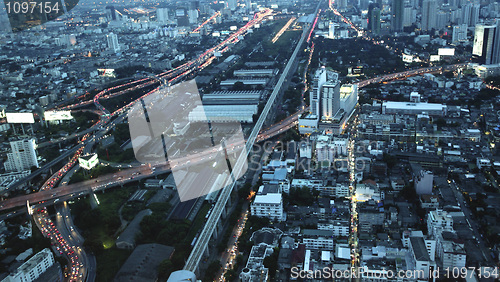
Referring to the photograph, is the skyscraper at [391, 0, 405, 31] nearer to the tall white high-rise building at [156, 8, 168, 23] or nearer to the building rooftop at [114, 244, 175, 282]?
the tall white high-rise building at [156, 8, 168, 23]

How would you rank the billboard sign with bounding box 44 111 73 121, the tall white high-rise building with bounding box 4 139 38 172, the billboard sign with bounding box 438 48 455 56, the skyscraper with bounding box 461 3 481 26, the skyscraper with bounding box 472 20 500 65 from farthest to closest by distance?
the skyscraper with bounding box 461 3 481 26, the billboard sign with bounding box 438 48 455 56, the skyscraper with bounding box 472 20 500 65, the billboard sign with bounding box 44 111 73 121, the tall white high-rise building with bounding box 4 139 38 172

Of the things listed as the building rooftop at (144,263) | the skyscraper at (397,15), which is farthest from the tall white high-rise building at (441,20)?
the building rooftop at (144,263)

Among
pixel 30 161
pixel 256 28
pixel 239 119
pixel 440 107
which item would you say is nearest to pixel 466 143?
pixel 440 107

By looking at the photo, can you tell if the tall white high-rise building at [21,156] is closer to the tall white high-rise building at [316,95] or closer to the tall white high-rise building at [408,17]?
the tall white high-rise building at [316,95]

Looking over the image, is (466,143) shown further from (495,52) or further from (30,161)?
(30,161)
